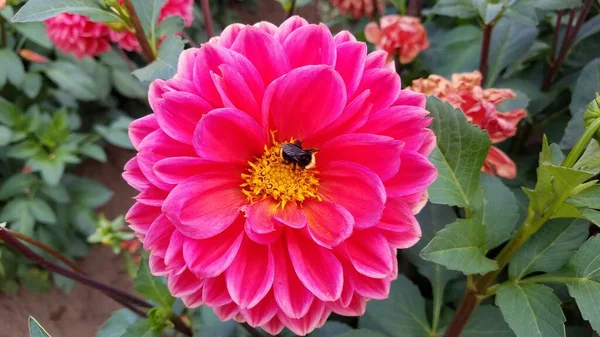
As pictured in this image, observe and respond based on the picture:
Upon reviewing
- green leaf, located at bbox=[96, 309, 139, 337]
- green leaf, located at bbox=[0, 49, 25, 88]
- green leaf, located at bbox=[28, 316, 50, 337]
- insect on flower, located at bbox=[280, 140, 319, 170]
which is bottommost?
green leaf, located at bbox=[96, 309, 139, 337]

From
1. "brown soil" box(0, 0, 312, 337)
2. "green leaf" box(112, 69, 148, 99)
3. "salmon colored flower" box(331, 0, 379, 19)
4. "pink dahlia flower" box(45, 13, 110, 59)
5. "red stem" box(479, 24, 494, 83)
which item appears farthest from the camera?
"green leaf" box(112, 69, 148, 99)

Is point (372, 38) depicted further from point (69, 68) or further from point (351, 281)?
point (69, 68)

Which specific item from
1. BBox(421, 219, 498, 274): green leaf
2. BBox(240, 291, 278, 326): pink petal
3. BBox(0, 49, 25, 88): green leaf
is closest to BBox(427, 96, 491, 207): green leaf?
BBox(421, 219, 498, 274): green leaf

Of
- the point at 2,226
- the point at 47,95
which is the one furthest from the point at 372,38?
the point at 47,95

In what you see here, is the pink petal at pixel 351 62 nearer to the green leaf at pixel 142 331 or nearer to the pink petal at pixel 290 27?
the pink petal at pixel 290 27

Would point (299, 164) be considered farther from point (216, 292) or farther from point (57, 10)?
point (57, 10)

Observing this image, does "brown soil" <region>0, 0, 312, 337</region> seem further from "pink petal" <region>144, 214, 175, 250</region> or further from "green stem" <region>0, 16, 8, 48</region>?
"pink petal" <region>144, 214, 175, 250</region>

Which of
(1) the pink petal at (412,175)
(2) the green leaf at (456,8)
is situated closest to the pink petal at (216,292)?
(1) the pink petal at (412,175)

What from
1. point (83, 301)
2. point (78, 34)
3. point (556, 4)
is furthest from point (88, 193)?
point (556, 4)

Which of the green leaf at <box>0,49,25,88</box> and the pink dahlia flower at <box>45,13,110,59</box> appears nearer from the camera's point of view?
the pink dahlia flower at <box>45,13,110,59</box>
